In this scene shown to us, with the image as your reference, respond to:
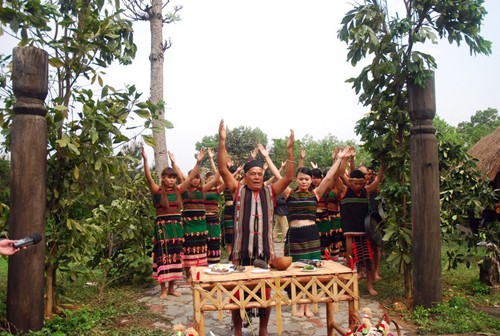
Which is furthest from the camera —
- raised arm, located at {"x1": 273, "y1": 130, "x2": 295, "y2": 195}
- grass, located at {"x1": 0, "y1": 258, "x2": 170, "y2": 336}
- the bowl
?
grass, located at {"x1": 0, "y1": 258, "x2": 170, "y2": 336}

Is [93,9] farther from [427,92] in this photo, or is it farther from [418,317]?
[418,317]

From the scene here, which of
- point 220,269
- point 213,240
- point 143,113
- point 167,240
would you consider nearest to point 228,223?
point 213,240

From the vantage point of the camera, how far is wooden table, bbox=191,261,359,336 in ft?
10.9

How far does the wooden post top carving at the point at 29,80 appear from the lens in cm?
403

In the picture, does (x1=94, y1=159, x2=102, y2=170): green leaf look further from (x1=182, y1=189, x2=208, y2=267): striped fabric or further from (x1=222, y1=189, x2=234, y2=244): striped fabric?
(x1=222, y1=189, x2=234, y2=244): striped fabric

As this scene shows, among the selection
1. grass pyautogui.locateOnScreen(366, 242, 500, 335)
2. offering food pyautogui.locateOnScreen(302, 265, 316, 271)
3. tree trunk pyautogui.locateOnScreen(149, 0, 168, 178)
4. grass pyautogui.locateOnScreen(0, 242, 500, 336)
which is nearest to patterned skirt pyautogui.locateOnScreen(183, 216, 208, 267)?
grass pyautogui.locateOnScreen(0, 242, 500, 336)

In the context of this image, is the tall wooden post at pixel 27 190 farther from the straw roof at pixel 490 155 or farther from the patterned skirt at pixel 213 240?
the straw roof at pixel 490 155

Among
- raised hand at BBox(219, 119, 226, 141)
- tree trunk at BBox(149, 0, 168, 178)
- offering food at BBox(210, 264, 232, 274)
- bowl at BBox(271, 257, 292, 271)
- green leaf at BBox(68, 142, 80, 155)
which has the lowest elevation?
offering food at BBox(210, 264, 232, 274)

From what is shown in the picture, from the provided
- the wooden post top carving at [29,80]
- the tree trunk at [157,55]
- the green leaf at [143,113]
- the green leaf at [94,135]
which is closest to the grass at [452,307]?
the green leaf at [143,113]

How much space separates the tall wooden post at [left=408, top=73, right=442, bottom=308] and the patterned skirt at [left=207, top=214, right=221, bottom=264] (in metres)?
3.23

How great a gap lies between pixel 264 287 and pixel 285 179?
1122 millimetres

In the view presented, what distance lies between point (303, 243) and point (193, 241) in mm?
2113

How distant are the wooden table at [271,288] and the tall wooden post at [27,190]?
161 centimetres

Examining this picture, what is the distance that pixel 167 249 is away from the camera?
19.2 ft
